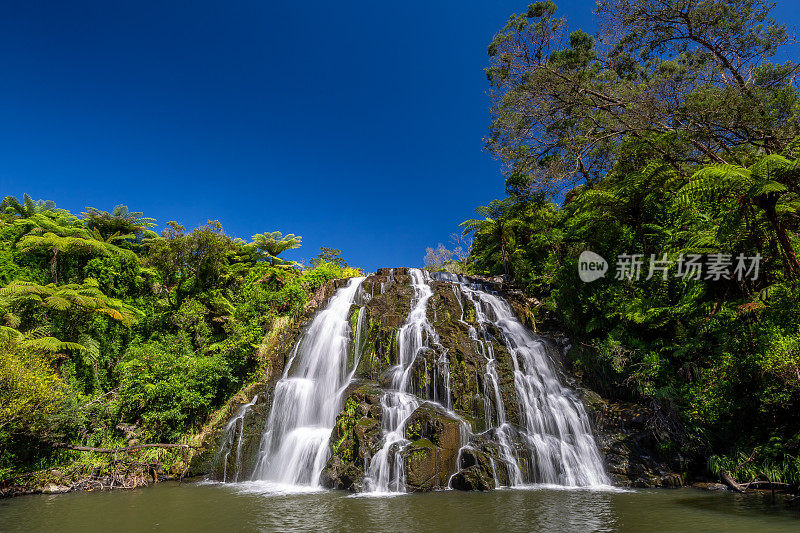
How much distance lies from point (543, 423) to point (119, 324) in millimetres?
15738

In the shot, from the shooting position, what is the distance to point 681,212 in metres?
10.9

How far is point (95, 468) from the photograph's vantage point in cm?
916

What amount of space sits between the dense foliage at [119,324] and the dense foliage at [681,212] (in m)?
11.5

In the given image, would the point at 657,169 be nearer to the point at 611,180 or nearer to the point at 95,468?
the point at 611,180

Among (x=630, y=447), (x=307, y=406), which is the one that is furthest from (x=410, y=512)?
(x=630, y=447)

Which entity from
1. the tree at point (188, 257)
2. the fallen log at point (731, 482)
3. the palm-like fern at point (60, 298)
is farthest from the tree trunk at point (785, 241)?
the palm-like fern at point (60, 298)

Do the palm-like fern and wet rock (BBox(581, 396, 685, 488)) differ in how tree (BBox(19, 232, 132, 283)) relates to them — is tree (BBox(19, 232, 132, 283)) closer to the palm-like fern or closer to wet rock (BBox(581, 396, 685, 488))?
the palm-like fern

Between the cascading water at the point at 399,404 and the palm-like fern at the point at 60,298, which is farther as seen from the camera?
the palm-like fern at the point at 60,298

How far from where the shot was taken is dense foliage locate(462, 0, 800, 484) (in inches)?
298

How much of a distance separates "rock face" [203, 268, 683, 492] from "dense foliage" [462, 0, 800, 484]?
102 centimetres

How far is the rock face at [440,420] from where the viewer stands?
787 cm

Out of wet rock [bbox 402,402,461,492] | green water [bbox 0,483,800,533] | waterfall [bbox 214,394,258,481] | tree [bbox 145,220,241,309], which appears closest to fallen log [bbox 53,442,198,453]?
waterfall [bbox 214,394,258,481]

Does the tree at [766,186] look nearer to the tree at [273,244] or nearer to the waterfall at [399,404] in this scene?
the waterfall at [399,404]

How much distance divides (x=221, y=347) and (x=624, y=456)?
42.4 ft
